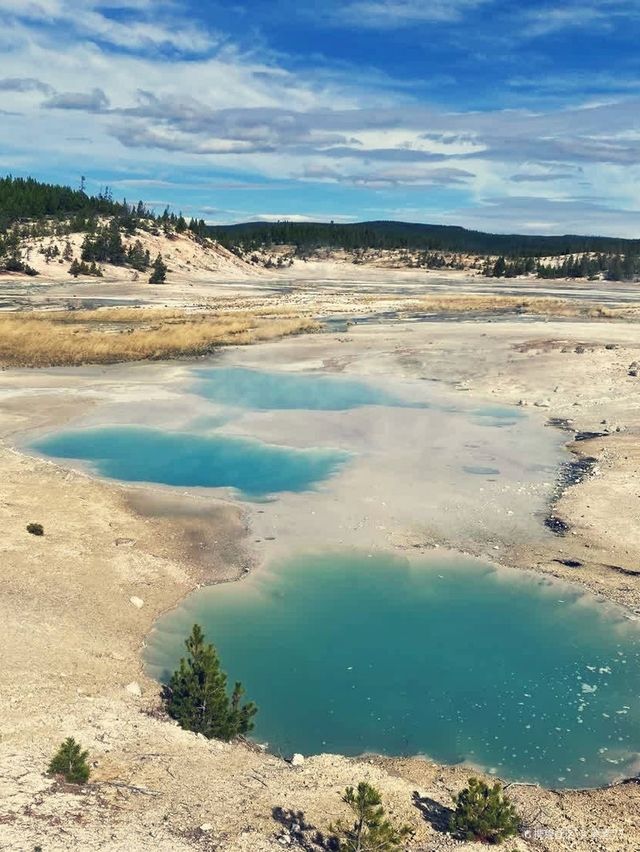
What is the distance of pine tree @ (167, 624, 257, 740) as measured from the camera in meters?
10.5

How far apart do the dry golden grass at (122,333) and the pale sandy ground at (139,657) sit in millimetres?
9101

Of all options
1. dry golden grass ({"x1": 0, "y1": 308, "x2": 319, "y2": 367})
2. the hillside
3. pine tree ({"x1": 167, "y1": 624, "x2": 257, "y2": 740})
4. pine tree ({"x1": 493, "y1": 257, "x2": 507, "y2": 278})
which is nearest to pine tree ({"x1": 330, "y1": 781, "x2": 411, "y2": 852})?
pine tree ({"x1": 167, "y1": 624, "x2": 257, "y2": 740})

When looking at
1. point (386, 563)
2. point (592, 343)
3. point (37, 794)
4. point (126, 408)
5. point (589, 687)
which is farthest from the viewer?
point (592, 343)

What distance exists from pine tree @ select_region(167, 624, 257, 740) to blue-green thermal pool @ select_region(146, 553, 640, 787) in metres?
0.57

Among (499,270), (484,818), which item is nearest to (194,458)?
(484,818)

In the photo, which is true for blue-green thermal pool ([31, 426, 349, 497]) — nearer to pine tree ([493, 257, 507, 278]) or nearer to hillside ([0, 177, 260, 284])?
hillside ([0, 177, 260, 284])

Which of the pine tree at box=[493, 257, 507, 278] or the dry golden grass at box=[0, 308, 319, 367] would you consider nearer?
the dry golden grass at box=[0, 308, 319, 367]

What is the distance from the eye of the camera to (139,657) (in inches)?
500

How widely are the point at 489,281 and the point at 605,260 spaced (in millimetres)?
24951

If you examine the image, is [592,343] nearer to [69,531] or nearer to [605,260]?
Result: [69,531]

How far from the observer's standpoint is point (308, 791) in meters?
9.29

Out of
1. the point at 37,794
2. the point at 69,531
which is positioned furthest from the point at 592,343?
the point at 37,794

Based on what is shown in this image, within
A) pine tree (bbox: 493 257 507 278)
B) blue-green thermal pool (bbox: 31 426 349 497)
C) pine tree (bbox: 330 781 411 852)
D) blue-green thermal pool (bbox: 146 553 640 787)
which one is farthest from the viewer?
pine tree (bbox: 493 257 507 278)

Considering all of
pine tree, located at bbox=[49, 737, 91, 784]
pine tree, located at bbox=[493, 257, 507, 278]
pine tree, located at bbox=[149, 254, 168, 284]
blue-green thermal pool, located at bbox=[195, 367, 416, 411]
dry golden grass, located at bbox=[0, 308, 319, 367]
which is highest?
pine tree, located at bbox=[493, 257, 507, 278]
